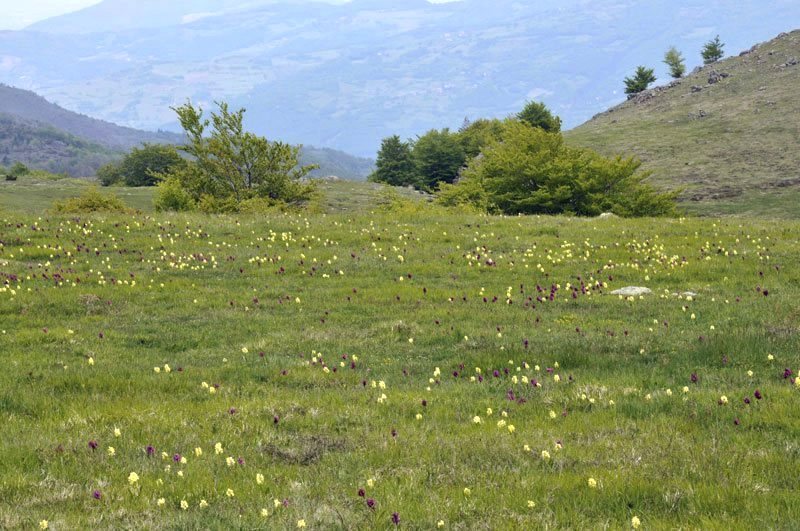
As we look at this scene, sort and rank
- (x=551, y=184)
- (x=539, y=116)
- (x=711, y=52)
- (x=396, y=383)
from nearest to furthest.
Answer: (x=396, y=383)
(x=551, y=184)
(x=539, y=116)
(x=711, y=52)

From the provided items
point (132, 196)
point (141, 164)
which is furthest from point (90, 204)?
point (141, 164)

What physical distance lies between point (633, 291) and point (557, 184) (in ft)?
119

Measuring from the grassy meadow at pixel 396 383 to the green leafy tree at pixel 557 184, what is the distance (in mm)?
27709

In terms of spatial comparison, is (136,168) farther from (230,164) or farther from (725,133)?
(725,133)

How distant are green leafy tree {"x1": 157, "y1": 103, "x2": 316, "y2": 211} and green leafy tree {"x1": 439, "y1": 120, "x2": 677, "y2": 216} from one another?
52.6ft

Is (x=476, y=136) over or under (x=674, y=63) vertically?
under

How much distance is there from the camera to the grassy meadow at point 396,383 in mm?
6355

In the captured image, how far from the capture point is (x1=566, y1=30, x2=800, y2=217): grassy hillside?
82188mm

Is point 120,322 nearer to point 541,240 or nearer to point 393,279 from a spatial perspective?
point 393,279

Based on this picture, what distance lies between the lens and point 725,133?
111 metres

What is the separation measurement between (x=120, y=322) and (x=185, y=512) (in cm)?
1071

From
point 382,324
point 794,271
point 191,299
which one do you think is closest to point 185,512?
point 382,324

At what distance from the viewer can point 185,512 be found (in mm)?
6109

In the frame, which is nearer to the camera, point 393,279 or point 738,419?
point 738,419
